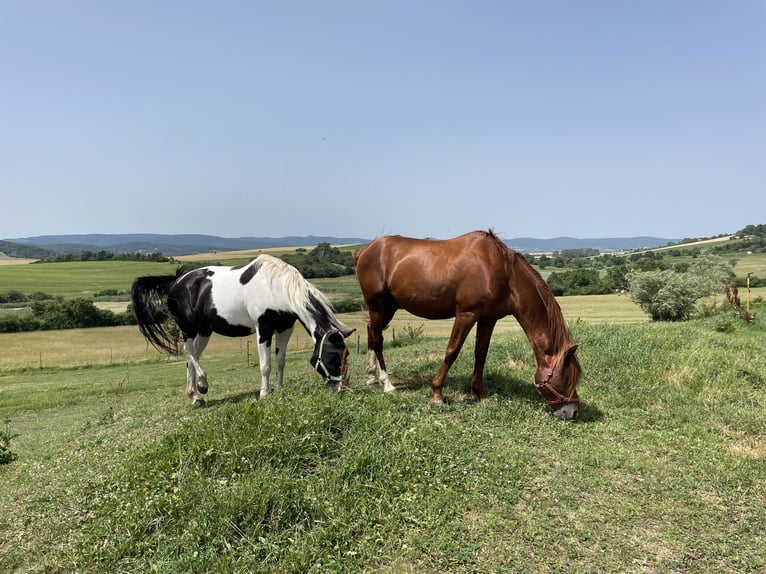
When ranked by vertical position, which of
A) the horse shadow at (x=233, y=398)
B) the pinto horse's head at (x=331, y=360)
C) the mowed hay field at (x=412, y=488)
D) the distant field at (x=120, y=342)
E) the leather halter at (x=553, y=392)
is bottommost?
the distant field at (x=120, y=342)

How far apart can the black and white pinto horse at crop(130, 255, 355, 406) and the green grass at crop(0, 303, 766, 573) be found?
888 mm

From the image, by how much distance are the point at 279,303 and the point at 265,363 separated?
0.97m

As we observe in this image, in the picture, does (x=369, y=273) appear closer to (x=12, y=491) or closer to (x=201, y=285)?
(x=201, y=285)

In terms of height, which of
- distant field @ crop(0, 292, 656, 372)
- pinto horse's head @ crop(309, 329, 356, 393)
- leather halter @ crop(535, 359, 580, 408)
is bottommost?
distant field @ crop(0, 292, 656, 372)

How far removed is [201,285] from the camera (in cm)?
751

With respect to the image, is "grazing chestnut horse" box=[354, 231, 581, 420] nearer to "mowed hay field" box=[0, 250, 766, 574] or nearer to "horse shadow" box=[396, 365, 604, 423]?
"horse shadow" box=[396, 365, 604, 423]

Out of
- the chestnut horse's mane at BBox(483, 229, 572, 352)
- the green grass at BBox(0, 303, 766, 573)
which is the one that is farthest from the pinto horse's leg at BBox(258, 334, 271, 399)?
the chestnut horse's mane at BBox(483, 229, 572, 352)

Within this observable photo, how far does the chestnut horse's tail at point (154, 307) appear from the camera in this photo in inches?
307

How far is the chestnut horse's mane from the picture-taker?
6008mm

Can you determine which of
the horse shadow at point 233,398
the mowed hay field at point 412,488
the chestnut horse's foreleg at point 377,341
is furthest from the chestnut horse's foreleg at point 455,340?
the horse shadow at point 233,398

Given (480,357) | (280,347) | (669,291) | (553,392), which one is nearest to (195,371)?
(280,347)

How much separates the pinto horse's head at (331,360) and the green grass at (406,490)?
0.36 m

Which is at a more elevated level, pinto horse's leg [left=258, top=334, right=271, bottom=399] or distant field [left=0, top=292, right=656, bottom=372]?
pinto horse's leg [left=258, top=334, right=271, bottom=399]

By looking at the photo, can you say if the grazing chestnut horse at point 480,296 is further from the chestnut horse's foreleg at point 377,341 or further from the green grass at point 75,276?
the green grass at point 75,276
